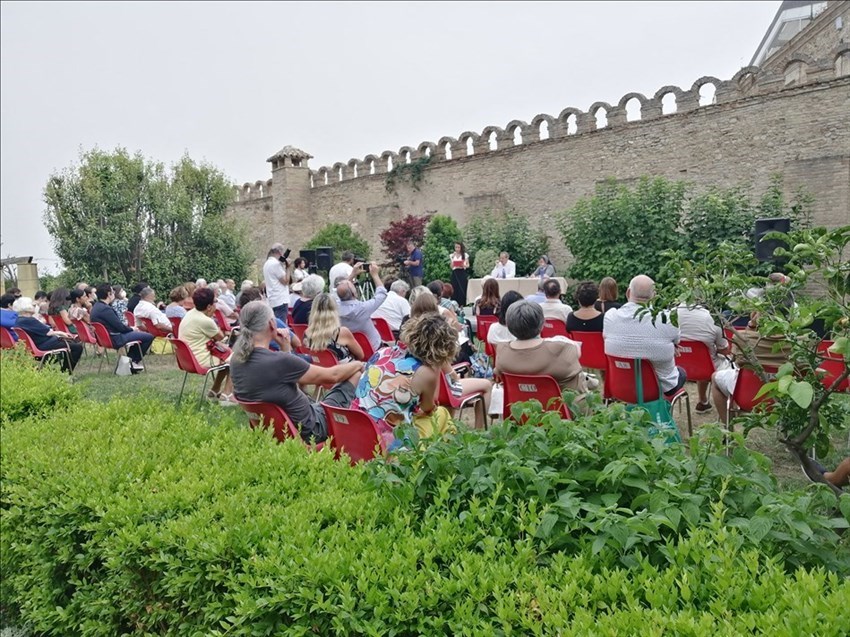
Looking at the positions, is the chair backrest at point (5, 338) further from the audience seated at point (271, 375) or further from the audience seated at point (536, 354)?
the audience seated at point (536, 354)

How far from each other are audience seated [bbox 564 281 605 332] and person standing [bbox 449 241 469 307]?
1071 centimetres

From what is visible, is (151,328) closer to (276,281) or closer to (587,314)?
(276,281)

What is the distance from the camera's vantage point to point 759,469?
6.49 ft

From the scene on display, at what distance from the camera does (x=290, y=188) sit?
27781mm

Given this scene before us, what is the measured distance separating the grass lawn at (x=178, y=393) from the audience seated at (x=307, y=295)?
1359mm

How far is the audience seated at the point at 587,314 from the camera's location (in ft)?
20.9

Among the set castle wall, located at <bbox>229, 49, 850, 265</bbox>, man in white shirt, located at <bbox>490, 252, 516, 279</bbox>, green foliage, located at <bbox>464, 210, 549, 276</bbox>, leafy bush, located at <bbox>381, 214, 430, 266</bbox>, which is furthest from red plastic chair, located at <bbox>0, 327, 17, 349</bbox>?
castle wall, located at <bbox>229, 49, 850, 265</bbox>

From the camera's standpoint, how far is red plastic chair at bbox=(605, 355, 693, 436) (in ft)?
15.4

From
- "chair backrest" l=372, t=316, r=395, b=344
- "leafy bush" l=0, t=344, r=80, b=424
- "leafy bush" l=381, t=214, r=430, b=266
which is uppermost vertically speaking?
"leafy bush" l=381, t=214, r=430, b=266

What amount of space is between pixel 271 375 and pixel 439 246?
638 inches

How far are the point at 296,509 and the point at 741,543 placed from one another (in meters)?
1.23

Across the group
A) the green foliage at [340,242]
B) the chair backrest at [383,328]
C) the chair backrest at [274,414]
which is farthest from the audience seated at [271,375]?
the green foliage at [340,242]

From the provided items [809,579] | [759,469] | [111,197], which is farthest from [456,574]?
[111,197]

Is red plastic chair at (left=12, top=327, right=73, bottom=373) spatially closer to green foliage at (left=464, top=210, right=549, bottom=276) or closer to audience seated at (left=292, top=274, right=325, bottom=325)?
audience seated at (left=292, top=274, right=325, bottom=325)
